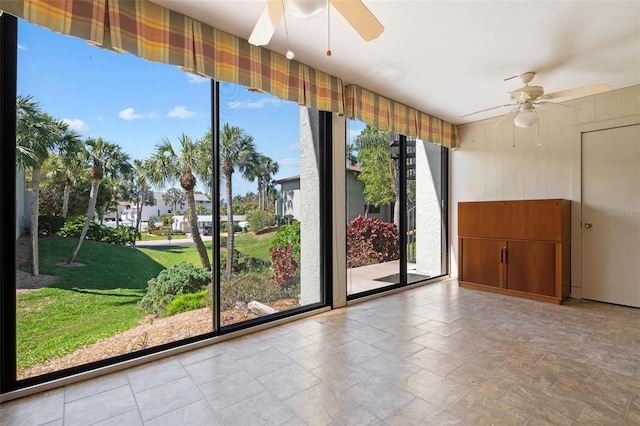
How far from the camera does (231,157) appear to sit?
2.92m

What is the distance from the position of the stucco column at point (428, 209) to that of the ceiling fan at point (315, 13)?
3.56 meters

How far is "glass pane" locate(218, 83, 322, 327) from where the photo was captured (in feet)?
9.46

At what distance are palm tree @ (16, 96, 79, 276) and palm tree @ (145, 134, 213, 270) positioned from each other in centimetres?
60

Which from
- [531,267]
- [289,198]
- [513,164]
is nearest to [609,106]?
[513,164]

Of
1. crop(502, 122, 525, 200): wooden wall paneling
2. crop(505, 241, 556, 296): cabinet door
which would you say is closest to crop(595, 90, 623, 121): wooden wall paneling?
crop(502, 122, 525, 200): wooden wall paneling

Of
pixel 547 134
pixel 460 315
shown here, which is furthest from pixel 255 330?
pixel 547 134

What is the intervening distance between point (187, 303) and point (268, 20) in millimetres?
2358

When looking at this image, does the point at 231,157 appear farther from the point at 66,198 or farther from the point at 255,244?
the point at 66,198

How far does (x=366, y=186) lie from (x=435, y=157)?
1903 mm

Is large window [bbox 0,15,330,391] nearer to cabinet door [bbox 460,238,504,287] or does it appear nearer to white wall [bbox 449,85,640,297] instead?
cabinet door [bbox 460,238,504,287]

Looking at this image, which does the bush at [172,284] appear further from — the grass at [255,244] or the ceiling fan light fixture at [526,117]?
the ceiling fan light fixture at [526,117]

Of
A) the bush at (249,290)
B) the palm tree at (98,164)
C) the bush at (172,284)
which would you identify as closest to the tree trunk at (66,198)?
the palm tree at (98,164)

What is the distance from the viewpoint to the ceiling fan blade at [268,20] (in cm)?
164

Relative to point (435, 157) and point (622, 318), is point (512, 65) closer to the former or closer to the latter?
point (435, 157)
